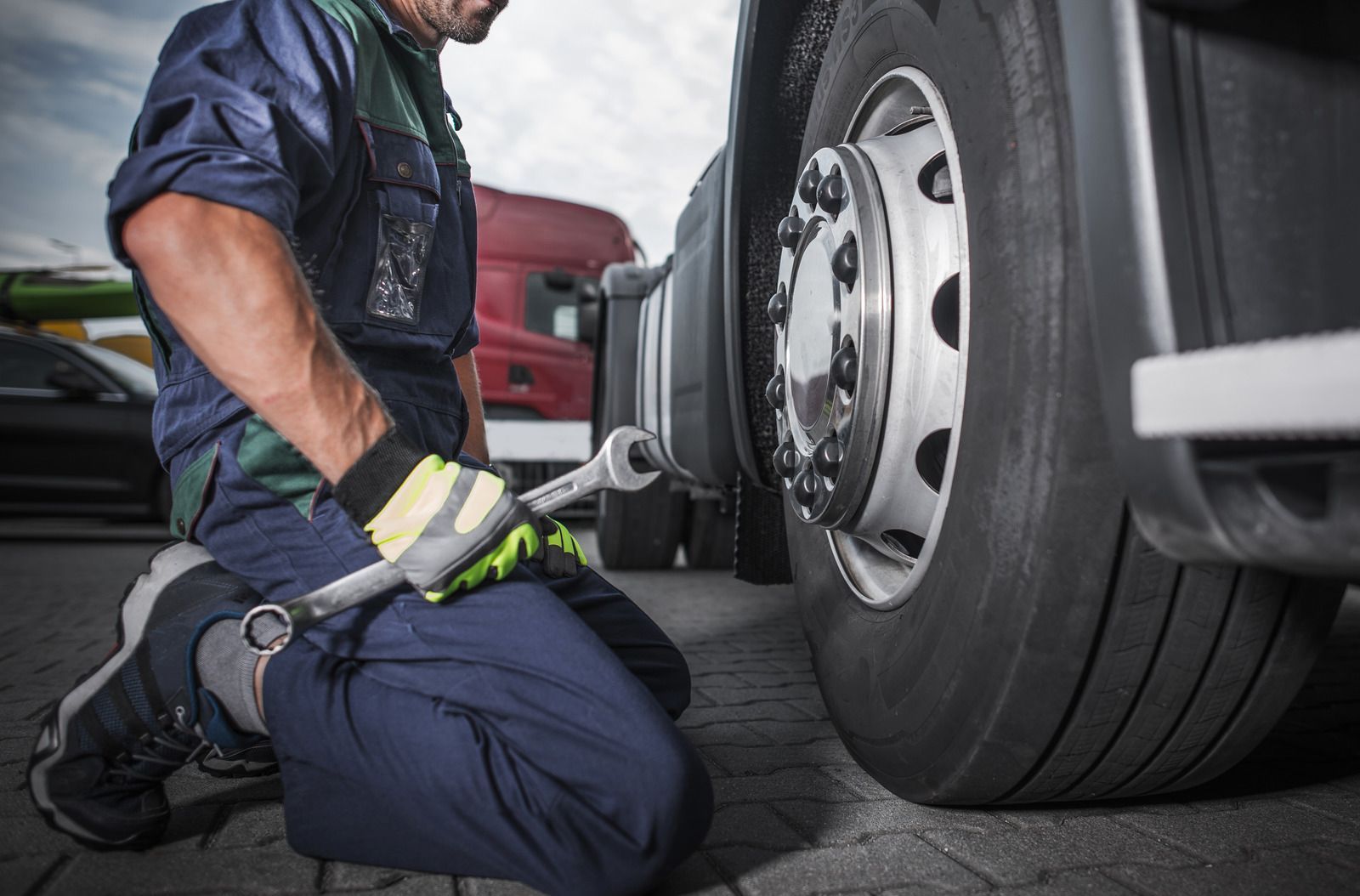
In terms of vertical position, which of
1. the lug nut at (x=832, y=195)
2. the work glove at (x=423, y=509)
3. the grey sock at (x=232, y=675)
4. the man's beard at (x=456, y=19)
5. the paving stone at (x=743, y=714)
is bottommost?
the paving stone at (x=743, y=714)

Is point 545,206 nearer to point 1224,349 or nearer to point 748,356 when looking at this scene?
point 748,356

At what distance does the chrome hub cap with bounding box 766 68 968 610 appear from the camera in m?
1.18

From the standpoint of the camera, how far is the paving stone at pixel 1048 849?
1.03m

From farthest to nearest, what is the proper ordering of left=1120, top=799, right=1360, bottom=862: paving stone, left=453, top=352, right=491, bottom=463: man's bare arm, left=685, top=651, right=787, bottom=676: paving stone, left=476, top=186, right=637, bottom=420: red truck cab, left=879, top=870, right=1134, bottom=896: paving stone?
1. left=476, top=186, right=637, bottom=420: red truck cab
2. left=685, top=651, right=787, bottom=676: paving stone
3. left=453, top=352, right=491, bottom=463: man's bare arm
4. left=1120, top=799, right=1360, bottom=862: paving stone
5. left=879, top=870, right=1134, bottom=896: paving stone

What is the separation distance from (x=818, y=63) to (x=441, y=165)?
0.67 metres

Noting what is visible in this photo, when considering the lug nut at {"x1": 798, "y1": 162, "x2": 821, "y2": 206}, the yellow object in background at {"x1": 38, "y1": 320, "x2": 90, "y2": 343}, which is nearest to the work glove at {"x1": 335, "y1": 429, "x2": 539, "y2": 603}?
the lug nut at {"x1": 798, "y1": 162, "x2": 821, "y2": 206}

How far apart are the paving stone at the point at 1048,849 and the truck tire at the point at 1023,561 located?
1.9 inches

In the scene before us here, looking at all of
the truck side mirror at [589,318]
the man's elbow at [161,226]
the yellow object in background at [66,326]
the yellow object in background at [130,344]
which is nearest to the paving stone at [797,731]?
the man's elbow at [161,226]

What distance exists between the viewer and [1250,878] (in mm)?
999

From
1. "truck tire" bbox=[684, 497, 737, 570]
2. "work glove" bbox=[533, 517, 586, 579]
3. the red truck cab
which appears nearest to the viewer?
"work glove" bbox=[533, 517, 586, 579]

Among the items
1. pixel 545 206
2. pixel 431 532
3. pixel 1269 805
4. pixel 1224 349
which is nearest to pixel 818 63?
pixel 431 532

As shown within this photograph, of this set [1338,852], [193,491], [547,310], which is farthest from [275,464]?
[547,310]

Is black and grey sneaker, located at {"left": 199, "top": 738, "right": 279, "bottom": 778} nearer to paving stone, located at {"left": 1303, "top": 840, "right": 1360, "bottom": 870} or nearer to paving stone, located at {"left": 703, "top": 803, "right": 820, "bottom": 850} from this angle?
paving stone, located at {"left": 703, "top": 803, "right": 820, "bottom": 850}

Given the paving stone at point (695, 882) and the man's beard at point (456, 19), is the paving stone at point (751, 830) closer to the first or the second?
the paving stone at point (695, 882)
